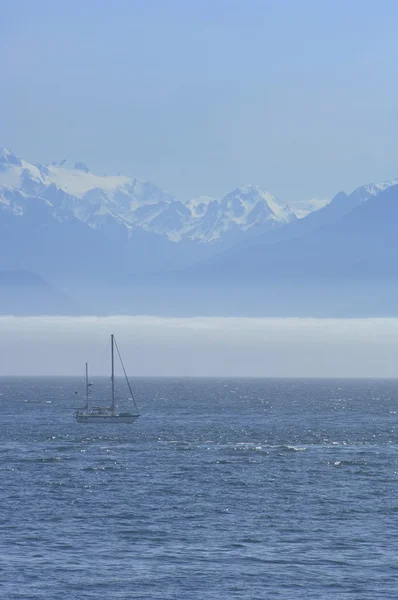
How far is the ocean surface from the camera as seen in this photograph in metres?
62.8

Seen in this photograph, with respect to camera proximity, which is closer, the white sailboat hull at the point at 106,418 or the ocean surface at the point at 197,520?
the ocean surface at the point at 197,520

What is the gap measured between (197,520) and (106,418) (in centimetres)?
9857

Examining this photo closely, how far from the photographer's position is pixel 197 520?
81312 millimetres

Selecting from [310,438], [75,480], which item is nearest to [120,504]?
[75,480]

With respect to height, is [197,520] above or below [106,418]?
below

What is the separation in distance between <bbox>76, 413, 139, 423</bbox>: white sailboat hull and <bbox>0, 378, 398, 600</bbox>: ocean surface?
33834mm

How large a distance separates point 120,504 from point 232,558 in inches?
838

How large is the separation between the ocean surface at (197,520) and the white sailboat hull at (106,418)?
33834 mm

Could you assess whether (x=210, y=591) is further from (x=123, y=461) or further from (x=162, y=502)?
(x=123, y=461)

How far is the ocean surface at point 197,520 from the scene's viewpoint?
6278cm

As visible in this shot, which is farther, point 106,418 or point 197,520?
point 106,418

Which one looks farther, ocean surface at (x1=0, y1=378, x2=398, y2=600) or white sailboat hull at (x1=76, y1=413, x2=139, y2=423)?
white sailboat hull at (x1=76, y1=413, x2=139, y2=423)

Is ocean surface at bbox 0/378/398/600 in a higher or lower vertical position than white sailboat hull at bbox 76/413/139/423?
lower

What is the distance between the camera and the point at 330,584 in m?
62.6
